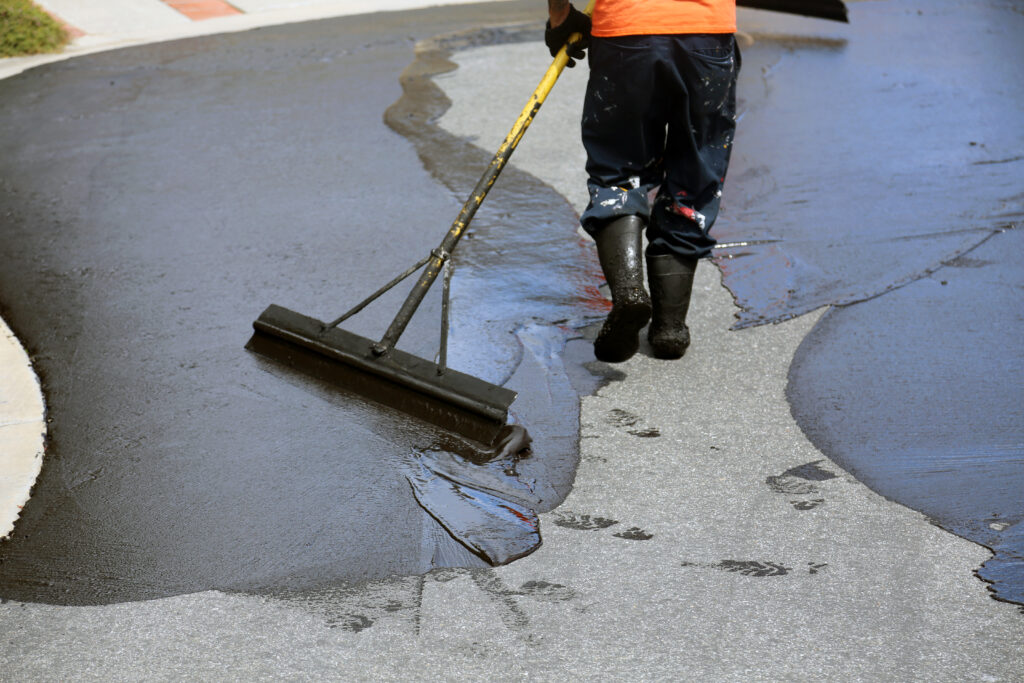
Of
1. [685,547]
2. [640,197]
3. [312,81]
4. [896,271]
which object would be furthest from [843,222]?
[312,81]

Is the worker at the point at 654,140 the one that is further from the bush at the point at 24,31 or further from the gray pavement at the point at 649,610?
the bush at the point at 24,31

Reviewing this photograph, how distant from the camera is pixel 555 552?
106 inches

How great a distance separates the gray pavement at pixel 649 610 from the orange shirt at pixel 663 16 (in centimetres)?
128

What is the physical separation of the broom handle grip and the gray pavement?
778mm

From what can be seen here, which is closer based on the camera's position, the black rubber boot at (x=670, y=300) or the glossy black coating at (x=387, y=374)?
the glossy black coating at (x=387, y=374)

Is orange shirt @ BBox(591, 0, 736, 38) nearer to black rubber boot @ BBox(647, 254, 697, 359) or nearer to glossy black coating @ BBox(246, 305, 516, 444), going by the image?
black rubber boot @ BBox(647, 254, 697, 359)

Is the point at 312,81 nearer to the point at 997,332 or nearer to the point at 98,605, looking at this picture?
the point at 997,332

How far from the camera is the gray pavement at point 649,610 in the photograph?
229cm

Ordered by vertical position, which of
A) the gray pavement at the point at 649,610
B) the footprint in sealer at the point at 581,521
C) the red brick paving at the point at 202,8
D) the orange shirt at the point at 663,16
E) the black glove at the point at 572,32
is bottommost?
the red brick paving at the point at 202,8

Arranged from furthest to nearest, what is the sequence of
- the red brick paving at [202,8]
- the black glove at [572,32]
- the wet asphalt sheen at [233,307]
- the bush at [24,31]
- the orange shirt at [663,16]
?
1. the red brick paving at [202,8]
2. the bush at [24,31]
3. the black glove at [572,32]
4. the orange shirt at [663,16]
5. the wet asphalt sheen at [233,307]

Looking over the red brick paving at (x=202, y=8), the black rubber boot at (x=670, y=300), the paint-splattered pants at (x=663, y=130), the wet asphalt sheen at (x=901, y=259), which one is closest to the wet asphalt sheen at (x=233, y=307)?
the black rubber boot at (x=670, y=300)

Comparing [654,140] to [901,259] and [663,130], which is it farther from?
[901,259]

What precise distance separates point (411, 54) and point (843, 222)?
4.29 m

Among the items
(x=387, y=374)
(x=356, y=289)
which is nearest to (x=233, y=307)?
(x=356, y=289)
